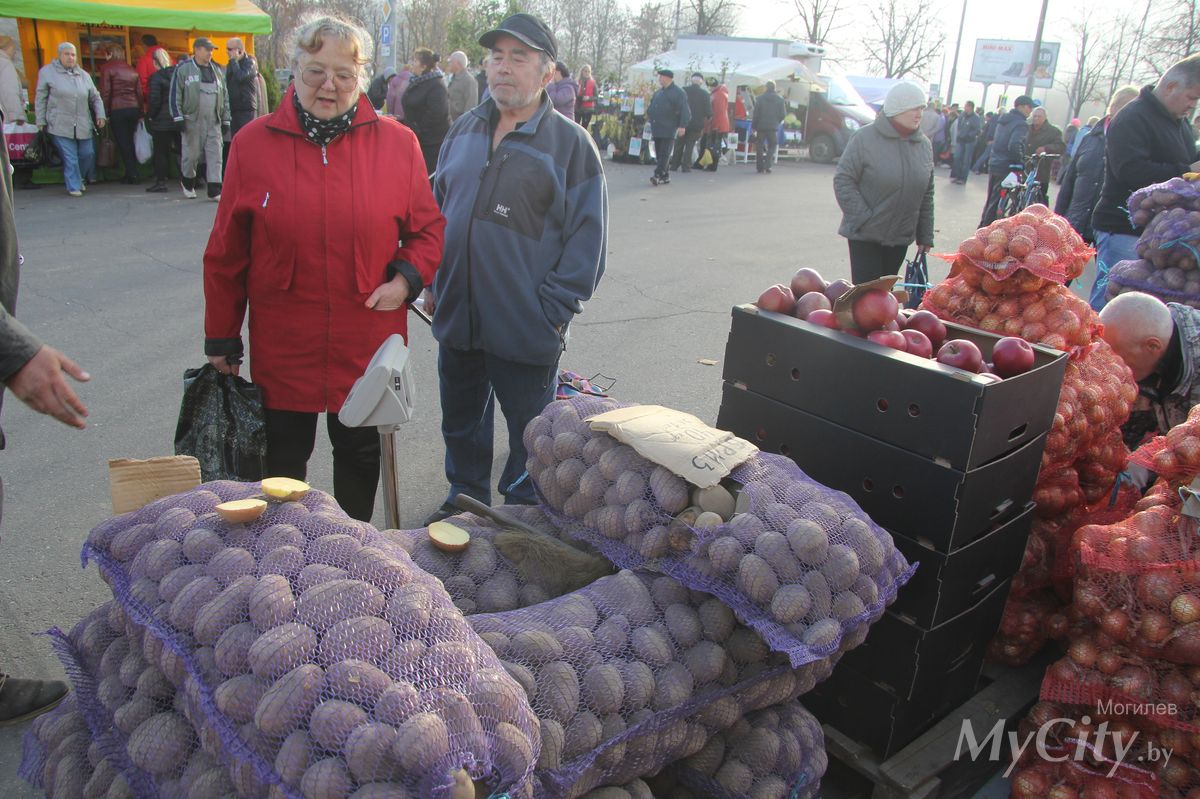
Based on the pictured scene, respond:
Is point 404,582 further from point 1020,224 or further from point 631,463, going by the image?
point 1020,224

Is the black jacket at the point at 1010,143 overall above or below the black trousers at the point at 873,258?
above

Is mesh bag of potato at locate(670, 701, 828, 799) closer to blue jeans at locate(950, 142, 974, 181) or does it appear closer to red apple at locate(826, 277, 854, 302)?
red apple at locate(826, 277, 854, 302)

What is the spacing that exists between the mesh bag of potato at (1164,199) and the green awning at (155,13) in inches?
491

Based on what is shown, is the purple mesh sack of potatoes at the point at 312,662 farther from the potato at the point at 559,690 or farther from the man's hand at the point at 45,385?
the man's hand at the point at 45,385

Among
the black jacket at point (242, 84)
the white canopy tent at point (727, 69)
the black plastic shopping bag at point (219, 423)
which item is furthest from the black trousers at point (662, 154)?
the black plastic shopping bag at point (219, 423)

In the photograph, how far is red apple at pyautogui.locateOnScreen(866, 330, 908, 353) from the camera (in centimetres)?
230

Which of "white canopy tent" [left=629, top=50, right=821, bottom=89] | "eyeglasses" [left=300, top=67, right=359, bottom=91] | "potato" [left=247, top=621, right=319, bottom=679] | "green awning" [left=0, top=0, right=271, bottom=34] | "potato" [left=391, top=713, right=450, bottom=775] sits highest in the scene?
"white canopy tent" [left=629, top=50, right=821, bottom=89]

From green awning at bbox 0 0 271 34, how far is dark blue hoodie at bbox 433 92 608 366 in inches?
451

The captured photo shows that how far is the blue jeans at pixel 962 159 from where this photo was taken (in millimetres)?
20141

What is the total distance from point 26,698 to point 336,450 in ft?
3.83

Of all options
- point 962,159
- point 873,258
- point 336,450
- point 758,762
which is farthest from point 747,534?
point 962,159

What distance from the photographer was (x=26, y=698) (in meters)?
2.58

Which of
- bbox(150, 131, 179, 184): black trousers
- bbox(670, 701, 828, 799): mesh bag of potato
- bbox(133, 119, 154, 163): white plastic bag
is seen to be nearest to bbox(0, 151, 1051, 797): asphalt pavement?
bbox(150, 131, 179, 184): black trousers

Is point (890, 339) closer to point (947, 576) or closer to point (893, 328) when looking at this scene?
point (893, 328)
